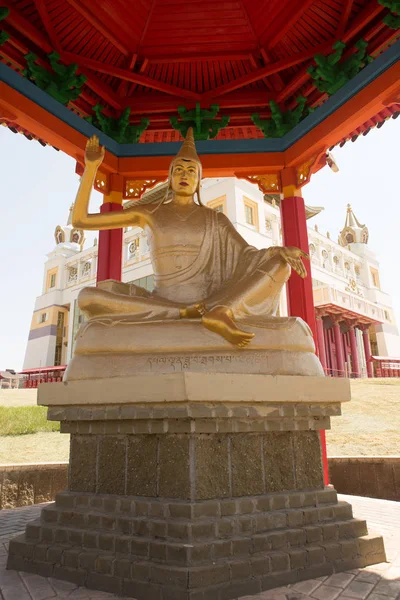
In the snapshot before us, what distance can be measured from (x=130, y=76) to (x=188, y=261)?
11.4 ft

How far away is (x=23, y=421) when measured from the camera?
33.8 ft

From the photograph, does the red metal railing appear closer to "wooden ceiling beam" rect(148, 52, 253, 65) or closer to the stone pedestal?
"wooden ceiling beam" rect(148, 52, 253, 65)

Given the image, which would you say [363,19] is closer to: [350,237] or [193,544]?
[193,544]

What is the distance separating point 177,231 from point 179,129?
11.3 ft

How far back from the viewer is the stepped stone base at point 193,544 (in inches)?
82.3

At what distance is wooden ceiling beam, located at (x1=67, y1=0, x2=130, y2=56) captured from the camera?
198 inches

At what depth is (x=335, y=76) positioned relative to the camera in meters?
5.59

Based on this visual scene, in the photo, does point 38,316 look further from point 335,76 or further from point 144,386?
point 144,386

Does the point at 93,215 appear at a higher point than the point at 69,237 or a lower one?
lower

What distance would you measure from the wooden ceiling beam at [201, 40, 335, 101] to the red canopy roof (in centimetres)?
1

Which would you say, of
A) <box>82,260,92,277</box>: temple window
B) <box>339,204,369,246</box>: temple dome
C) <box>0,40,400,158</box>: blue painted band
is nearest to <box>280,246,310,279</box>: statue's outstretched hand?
<box>0,40,400,158</box>: blue painted band

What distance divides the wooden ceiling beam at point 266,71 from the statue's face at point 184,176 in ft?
9.31

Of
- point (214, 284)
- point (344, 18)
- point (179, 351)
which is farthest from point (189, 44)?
point (179, 351)

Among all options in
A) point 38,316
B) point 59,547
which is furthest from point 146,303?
point 38,316
